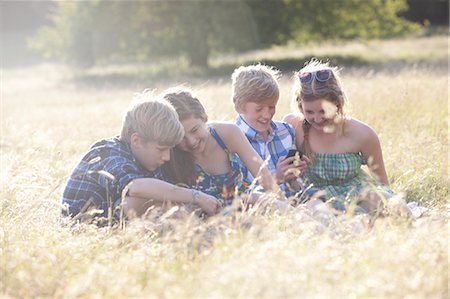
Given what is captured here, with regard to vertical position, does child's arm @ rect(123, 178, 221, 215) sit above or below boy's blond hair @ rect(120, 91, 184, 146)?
below

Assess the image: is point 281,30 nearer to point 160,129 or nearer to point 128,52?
point 128,52

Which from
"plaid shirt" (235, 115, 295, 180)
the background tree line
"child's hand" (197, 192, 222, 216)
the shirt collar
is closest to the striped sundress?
"plaid shirt" (235, 115, 295, 180)

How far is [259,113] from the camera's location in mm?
5074

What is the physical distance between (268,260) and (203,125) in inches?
72.5

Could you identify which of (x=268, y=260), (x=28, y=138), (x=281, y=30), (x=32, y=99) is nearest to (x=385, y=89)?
(x=28, y=138)

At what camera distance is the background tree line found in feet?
75.7

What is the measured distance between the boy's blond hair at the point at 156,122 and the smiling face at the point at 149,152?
4 cm

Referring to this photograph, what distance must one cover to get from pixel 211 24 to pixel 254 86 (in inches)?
733

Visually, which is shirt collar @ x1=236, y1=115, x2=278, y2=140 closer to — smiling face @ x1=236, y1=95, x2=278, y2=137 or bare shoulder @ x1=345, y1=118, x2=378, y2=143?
smiling face @ x1=236, y1=95, x2=278, y2=137

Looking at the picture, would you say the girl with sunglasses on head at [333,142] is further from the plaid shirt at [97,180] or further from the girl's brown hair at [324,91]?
the plaid shirt at [97,180]

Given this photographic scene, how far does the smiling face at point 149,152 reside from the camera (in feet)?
14.2

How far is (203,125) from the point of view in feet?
15.1

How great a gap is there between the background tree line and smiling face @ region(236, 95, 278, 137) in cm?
1779

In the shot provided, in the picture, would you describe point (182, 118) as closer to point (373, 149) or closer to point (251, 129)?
point (251, 129)
